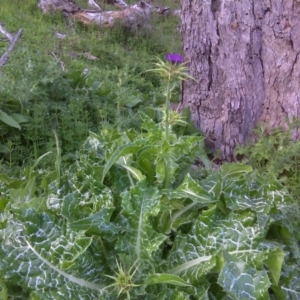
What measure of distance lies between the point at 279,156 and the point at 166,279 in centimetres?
126

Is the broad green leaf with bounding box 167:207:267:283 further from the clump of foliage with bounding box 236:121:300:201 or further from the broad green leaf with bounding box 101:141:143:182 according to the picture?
the clump of foliage with bounding box 236:121:300:201

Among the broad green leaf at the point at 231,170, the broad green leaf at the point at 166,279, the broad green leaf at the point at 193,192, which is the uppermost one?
the broad green leaf at the point at 193,192

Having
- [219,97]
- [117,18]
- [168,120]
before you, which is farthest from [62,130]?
[117,18]

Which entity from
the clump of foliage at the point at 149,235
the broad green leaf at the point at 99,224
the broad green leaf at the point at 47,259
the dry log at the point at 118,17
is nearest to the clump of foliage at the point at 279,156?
the clump of foliage at the point at 149,235

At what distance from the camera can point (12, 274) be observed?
1742mm

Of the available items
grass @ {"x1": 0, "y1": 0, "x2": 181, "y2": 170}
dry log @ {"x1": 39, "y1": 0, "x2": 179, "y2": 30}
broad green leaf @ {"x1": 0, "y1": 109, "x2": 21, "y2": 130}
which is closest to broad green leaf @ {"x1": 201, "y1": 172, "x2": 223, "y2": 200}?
grass @ {"x1": 0, "y1": 0, "x2": 181, "y2": 170}

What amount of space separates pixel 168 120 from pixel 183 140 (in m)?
0.27

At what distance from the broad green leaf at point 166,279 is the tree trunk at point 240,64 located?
→ 163cm

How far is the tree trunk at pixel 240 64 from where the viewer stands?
2850mm

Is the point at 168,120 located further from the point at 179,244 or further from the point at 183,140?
the point at 179,244

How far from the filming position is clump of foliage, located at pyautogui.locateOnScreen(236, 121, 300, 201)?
258 centimetres

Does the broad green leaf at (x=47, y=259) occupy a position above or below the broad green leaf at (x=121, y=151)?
below

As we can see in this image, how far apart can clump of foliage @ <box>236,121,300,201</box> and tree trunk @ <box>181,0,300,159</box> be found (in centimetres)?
17

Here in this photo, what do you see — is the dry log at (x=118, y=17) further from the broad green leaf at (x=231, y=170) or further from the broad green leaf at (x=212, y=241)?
the broad green leaf at (x=212, y=241)
